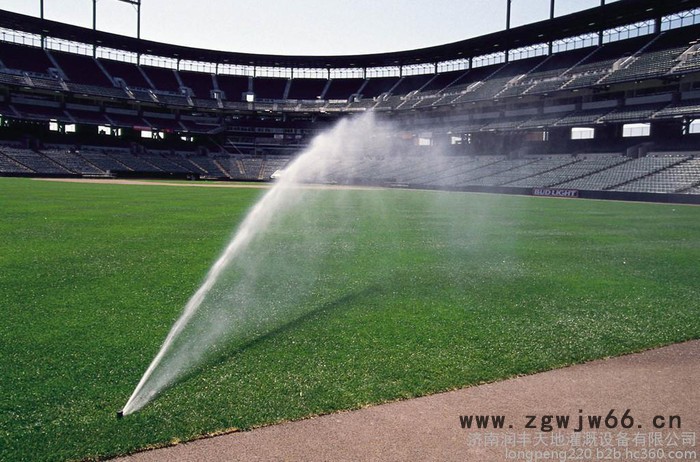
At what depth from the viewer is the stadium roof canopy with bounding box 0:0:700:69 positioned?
51797 millimetres

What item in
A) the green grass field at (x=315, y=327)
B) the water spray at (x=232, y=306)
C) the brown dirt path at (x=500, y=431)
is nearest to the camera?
the brown dirt path at (x=500, y=431)

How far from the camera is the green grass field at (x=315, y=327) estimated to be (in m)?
3.61

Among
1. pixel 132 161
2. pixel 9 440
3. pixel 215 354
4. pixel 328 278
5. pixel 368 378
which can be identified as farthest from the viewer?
pixel 132 161

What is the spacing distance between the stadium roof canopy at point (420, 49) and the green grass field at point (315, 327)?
50935 mm

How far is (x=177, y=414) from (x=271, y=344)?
5.13ft

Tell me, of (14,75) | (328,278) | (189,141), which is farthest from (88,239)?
(189,141)

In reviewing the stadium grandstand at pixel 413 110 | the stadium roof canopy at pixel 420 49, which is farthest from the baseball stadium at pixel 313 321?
the stadium roof canopy at pixel 420 49

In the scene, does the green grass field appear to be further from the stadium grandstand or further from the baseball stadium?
Result: the stadium grandstand

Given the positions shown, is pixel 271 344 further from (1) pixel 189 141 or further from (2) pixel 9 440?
(1) pixel 189 141

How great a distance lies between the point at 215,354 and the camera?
478 cm

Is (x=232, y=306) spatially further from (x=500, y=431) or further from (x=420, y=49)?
(x=420, y=49)

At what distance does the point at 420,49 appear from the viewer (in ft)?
245

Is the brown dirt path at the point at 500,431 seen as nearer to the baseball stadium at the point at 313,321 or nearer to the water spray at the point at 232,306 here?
the baseball stadium at the point at 313,321

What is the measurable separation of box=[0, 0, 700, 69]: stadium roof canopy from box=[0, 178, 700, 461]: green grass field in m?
50.9
